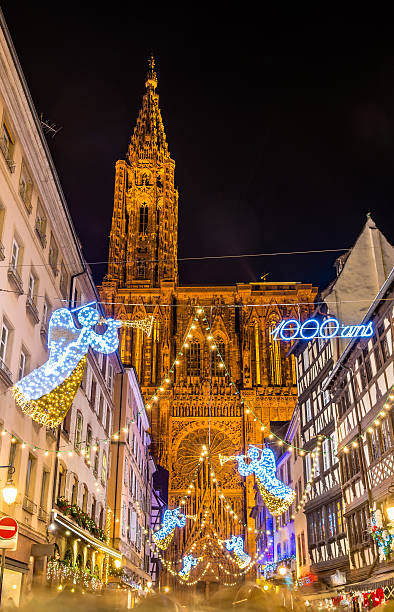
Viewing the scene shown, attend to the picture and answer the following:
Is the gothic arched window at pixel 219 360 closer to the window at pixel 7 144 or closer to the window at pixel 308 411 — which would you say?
the window at pixel 308 411

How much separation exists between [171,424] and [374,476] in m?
37.0

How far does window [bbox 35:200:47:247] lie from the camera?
18.6 m

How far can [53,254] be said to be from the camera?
812 inches

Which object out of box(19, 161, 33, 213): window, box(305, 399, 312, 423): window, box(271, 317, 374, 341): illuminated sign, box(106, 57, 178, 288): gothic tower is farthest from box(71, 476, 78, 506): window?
box(106, 57, 178, 288): gothic tower

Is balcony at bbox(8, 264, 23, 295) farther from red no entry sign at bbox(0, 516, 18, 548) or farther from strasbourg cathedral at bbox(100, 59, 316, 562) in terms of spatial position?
strasbourg cathedral at bbox(100, 59, 316, 562)

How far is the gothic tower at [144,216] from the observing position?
6300cm

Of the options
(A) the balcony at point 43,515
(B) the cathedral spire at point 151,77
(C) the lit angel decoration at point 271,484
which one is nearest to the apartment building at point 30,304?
(A) the balcony at point 43,515

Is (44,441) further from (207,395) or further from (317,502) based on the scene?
(207,395)

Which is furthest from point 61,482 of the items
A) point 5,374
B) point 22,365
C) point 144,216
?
point 144,216

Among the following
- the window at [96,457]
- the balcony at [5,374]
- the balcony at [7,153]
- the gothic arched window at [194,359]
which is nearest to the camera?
the balcony at [5,374]

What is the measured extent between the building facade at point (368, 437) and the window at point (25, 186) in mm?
10330

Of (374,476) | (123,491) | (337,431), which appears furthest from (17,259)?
(123,491)

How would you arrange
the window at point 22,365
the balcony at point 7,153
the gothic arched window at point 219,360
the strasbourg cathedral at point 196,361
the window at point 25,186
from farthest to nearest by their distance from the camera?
the gothic arched window at point 219,360, the strasbourg cathedral at point 196,361, the window at point 25,186, the window at point 22,365, the balcony at point 7,153

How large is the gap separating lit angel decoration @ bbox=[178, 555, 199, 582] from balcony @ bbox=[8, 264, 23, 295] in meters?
40.4
